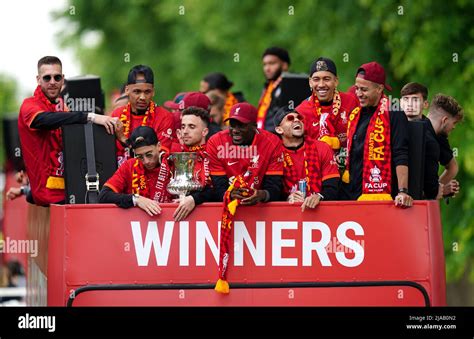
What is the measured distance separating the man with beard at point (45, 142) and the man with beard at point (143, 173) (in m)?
0.93

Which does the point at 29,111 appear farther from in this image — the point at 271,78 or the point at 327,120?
the point at 271,78

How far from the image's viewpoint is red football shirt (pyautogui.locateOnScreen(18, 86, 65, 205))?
11531 mm

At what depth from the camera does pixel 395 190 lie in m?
10.7

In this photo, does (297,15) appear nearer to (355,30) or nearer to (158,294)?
(355,30)

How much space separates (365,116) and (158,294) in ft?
6.59

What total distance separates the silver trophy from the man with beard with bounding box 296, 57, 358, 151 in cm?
135

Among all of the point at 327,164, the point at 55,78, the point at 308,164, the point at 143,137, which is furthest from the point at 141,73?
the point at 327,164

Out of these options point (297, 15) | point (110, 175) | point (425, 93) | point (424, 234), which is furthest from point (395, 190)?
point (297, 15)

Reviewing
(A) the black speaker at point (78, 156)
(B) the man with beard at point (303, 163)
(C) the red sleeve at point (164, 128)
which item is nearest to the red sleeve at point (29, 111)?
(A) the black speaker at point (78, 156)

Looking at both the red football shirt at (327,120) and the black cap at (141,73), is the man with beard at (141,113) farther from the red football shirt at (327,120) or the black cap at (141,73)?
the red football shirt at (327,120)

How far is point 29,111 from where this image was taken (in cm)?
1141

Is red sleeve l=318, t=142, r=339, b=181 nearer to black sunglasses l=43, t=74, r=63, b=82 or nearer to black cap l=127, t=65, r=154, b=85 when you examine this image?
black cap l=127, t=65, r=154, b=85

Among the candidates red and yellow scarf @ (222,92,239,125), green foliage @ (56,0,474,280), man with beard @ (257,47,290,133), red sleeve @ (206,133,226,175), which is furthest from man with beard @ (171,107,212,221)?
green foliage @ (56,0,474,280)
